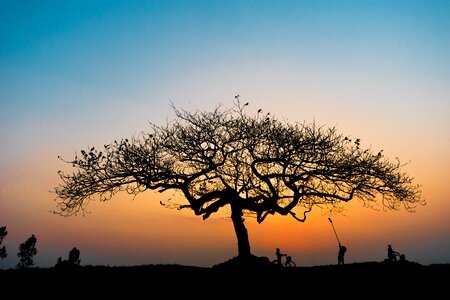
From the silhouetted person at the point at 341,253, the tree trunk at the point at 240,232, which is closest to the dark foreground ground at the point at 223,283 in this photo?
the tree trunk at the point at 240,232

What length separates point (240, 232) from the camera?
2547cm

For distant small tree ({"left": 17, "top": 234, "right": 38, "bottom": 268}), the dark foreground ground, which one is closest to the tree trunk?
the dark foreground ground

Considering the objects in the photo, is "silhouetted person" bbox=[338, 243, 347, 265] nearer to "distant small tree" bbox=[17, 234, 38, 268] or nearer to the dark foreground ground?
the dark foreground ground

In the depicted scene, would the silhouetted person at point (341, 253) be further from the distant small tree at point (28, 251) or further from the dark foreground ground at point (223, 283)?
the distant small tree at point (28, 251)

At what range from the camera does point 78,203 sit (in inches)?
977

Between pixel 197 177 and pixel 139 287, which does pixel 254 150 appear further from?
pixel 139 287

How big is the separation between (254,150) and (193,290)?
36.1ft

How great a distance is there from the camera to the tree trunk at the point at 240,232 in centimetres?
2523

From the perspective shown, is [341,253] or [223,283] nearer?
[223,283]

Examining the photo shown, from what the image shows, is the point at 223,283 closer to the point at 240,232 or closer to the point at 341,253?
the point at 240,232

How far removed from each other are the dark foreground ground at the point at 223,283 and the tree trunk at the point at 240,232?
343 cm

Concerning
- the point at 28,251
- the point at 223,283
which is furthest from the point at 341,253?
the point at 28,251

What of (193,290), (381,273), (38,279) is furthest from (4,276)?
(381,273)

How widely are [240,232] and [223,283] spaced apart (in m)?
7.60
